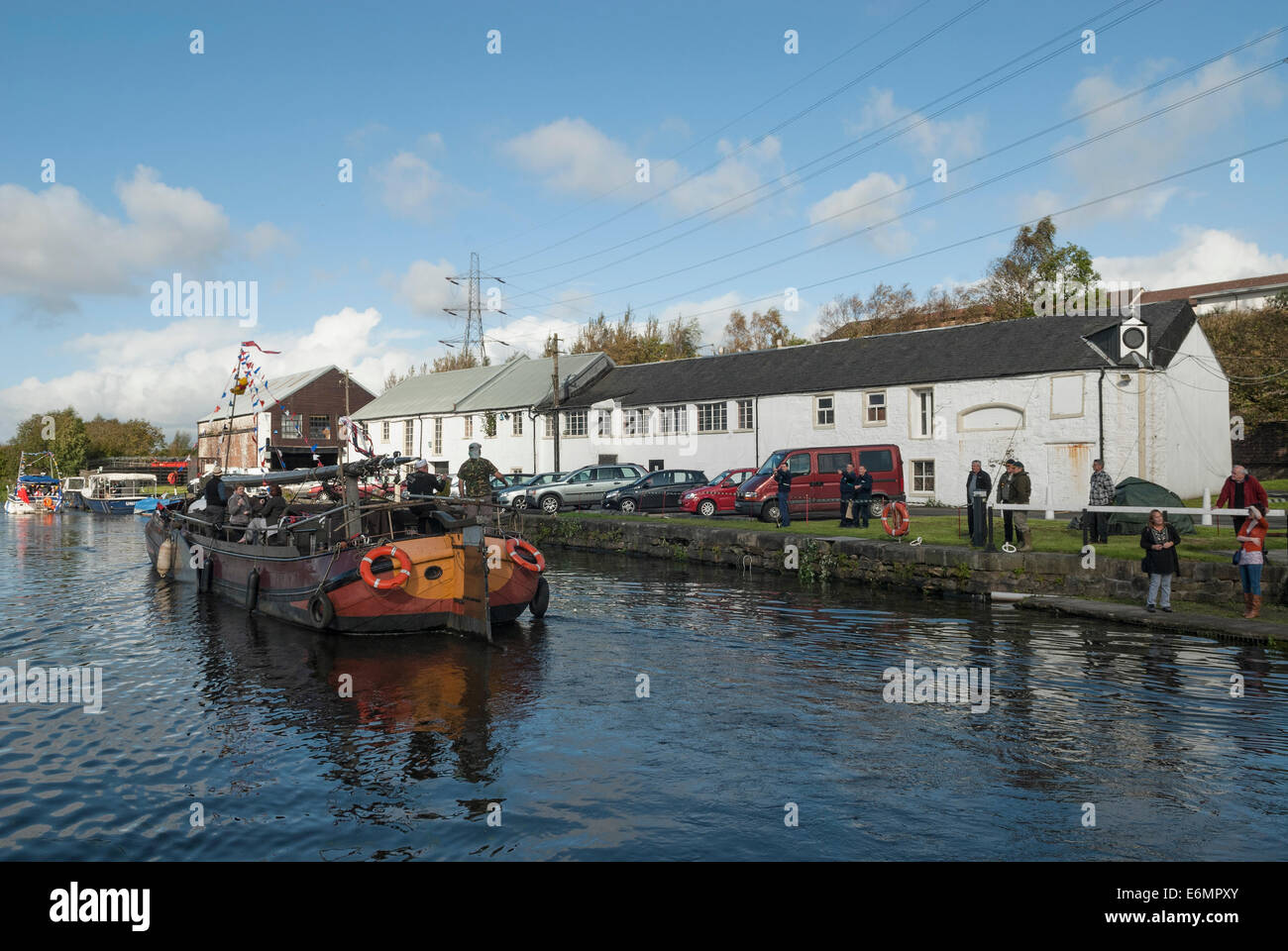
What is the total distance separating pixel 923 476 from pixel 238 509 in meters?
23.4

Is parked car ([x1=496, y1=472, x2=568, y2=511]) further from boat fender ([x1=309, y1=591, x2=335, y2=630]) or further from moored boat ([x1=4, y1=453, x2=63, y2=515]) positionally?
moored boat ([x1=4, y1=453, x2=63, y2=515])

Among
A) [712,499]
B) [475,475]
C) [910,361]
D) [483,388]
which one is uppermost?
[483,388]

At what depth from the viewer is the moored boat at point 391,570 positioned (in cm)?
1408

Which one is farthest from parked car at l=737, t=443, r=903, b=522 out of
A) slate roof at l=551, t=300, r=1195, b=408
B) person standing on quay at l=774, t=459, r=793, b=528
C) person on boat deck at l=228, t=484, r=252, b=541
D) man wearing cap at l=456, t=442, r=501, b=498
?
person on boat deck at l=228, t=484, r=252, b=541

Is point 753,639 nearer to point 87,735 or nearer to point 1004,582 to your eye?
point 1004,582

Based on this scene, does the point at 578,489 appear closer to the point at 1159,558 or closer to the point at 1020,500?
the point at 1020,500

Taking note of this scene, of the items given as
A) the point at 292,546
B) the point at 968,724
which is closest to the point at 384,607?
the point at 292,546

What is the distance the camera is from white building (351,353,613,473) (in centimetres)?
5131

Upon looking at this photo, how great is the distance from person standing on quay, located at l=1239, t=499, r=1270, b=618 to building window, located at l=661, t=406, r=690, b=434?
3059 cm

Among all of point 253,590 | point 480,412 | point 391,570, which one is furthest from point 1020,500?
point 480,412

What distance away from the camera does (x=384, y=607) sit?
14.3 m

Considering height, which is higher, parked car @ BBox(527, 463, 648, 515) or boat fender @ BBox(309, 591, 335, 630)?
parked car @ BBox(527, 463, 648, 515)

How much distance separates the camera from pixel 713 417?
42.3m

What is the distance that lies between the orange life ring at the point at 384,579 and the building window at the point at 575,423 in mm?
35145
